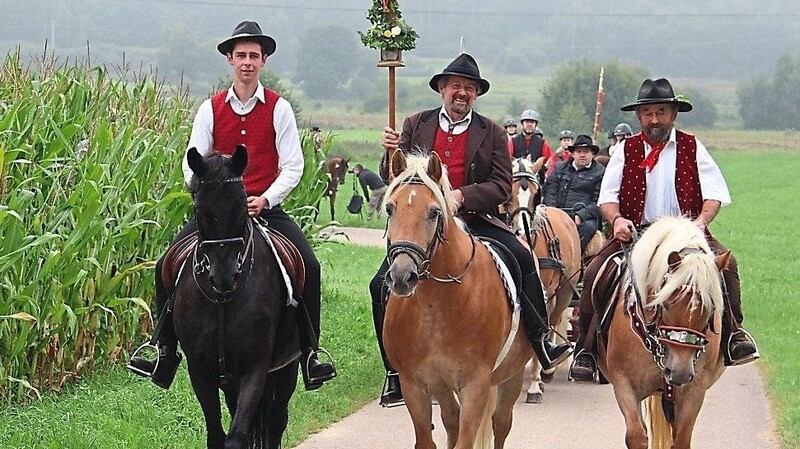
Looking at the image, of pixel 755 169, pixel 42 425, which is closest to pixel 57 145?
pixel 42 425

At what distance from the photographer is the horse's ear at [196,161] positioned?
6.28m

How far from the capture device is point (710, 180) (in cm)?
757

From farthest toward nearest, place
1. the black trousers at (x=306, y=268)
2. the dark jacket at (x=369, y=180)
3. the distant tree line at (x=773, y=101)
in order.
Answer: the distant tree line at (x=773, y=101) → the dark jacket at (x=369, y=180) → the black trousers at (x=306, y=268)

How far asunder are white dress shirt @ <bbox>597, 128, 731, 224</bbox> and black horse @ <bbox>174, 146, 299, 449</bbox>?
7.22 ft

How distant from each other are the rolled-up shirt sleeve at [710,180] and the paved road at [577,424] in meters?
2.45

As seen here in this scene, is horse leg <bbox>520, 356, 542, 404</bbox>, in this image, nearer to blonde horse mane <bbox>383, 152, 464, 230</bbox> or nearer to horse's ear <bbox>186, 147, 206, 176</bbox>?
blonde horse mane <bbox>383, 152, 464, 230</bbox>

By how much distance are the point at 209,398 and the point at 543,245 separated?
546cm

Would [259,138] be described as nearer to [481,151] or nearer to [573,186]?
[481,151]

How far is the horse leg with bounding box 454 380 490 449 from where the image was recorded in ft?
22.2

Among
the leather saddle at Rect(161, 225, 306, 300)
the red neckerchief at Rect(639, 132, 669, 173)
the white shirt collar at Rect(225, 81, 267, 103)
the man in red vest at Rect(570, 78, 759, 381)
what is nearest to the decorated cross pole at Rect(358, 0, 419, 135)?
the white shirt collar at Rect(225, 81, 267, 103)

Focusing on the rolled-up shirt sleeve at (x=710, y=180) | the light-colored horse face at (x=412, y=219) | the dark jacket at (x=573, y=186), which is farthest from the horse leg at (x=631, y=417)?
the dark jacket at (x=573, y=186)

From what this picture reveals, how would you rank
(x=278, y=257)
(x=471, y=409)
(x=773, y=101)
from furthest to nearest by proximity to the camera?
(x=773, y=101) → (x=278, y=257) → (x=471, y=409)

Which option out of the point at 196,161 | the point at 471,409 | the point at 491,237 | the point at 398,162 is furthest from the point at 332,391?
the point at 196,161

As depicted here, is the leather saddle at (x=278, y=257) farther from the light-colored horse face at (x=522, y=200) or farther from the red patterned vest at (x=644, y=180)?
the light-colored horse face at (x=522, y=200)
